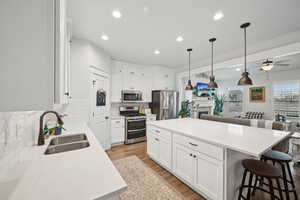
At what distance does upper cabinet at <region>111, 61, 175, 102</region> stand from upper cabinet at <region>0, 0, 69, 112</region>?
3.23 m

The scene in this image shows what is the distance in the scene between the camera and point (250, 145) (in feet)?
4.09

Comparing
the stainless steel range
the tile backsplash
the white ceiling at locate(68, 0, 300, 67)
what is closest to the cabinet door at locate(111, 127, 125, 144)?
the stainless steel range

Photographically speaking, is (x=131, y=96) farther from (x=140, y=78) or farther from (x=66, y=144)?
(x=66, y=144)

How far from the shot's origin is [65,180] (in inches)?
27.4

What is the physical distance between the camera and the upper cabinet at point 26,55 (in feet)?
1.38

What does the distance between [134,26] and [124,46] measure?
0.85 metres

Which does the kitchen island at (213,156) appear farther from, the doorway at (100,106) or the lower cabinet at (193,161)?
the doorway at (100,106)

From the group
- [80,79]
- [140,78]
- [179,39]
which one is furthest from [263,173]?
[140,78]

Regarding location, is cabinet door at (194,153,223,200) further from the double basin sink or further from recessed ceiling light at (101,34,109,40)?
recessed ceiling light at (101,34,109,40)

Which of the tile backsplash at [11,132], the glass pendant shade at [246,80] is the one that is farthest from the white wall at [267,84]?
the tile backsplash at [11,132]

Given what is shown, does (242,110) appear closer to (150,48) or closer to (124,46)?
(150,48)

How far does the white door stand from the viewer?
278cm

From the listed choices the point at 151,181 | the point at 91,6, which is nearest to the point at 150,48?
the point at 91,6

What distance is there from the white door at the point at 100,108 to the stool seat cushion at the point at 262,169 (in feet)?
9.48
